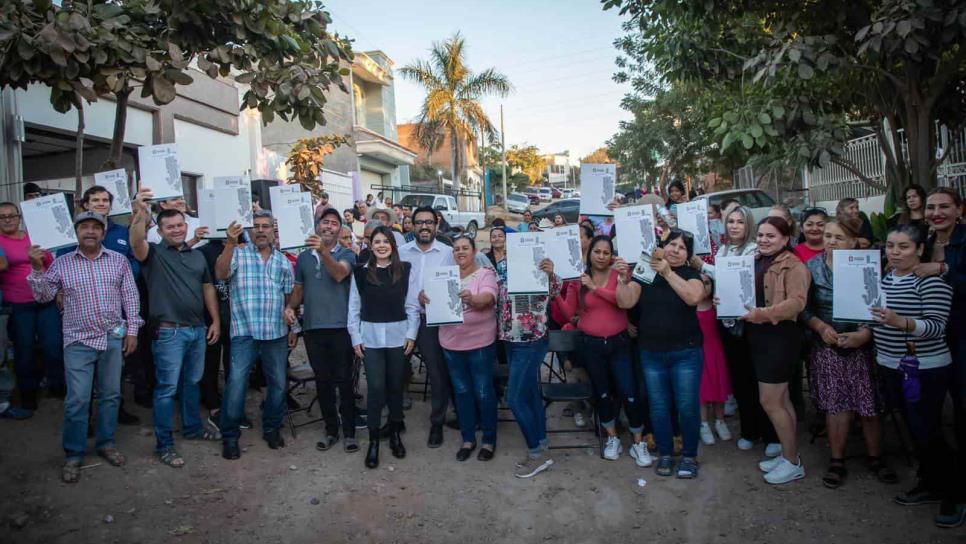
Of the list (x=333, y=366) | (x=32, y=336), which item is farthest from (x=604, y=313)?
(x=32, y=336)

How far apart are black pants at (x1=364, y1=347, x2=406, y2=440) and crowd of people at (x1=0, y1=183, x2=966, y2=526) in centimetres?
2

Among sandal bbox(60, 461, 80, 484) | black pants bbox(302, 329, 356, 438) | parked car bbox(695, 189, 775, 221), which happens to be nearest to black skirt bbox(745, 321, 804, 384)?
black pants bbox(302, 329, 356, 438)

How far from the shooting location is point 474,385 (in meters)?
5.53

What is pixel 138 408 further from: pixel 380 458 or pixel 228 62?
pixel 228 62

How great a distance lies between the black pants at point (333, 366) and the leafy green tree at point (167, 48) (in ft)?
6.40

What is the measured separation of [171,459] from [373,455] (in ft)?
5.24

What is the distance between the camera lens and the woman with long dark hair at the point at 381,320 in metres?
5.37

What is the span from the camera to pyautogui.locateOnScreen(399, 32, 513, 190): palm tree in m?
28.7

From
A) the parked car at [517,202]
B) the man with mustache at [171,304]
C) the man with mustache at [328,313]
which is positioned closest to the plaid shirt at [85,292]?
the man with mustache at [171,304]

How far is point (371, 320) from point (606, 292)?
1.93m

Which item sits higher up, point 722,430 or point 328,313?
point 328,313

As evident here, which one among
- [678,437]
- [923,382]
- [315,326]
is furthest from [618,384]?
[315,326]

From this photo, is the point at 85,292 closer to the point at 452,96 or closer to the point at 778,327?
the point at 778,327

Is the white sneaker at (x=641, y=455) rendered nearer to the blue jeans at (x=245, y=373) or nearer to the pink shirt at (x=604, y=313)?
the pink shirt at (x=604, y=313)
